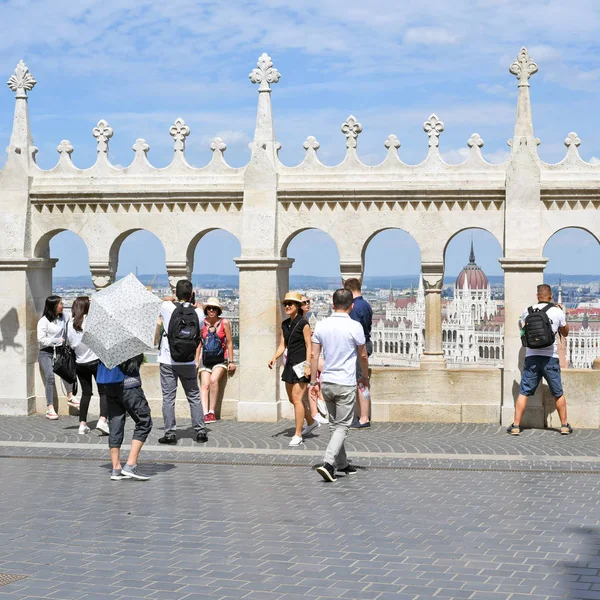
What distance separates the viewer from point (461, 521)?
844 cm

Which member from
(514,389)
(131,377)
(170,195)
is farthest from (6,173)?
(514,389)

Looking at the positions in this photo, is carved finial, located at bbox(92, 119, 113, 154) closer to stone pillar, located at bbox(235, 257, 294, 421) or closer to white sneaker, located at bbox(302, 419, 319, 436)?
stone pillar, located at bbox(235, 257, 294, 421)

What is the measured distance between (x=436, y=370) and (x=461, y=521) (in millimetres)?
5631

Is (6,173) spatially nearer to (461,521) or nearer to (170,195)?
(170,195)

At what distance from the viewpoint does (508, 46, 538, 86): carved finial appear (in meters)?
13.8

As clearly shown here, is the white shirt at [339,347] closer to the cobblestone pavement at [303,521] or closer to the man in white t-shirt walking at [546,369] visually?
the cobblestone pavement at [303,521]

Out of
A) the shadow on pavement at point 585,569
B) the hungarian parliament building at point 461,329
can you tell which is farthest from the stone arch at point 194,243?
the hungarian parliament building at point 461,329

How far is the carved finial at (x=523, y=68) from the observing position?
45.4 ft

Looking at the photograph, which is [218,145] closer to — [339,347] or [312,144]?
[312,144]

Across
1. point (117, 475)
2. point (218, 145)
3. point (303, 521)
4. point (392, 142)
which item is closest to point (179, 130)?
point (218, 145)

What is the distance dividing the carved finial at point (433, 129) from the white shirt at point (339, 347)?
181 inches

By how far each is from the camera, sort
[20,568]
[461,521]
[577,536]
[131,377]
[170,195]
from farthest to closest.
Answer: [170,195], [131,377], [461,521], [577,536], [20,568]

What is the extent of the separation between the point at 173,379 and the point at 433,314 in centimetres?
365

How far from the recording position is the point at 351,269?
1425 cm
